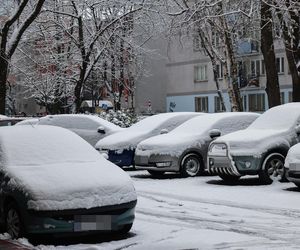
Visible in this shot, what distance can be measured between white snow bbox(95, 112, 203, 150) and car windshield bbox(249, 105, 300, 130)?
3.23m

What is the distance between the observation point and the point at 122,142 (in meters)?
17.1

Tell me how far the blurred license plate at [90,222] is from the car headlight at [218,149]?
19.8 feet

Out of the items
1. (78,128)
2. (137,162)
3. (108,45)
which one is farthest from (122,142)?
(108,45)

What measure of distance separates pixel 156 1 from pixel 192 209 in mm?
17552

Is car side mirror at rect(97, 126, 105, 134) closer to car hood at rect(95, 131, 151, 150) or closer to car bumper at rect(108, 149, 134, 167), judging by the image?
car hood at rect(95, 131, 151, 150)

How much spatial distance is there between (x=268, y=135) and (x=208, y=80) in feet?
132

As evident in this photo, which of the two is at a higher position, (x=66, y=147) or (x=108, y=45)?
(x=108, y=45)

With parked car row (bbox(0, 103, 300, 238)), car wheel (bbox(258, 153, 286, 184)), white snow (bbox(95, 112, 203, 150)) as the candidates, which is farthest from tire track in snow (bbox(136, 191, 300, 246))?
white snow (bbox(95, 112, 203, 150))

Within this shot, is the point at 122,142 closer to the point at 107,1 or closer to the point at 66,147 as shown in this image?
the point at 66,147

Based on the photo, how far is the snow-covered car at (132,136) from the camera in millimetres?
17016

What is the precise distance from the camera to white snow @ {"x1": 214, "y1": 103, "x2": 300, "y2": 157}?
13.4 metres

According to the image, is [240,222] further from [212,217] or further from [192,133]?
[192,133]

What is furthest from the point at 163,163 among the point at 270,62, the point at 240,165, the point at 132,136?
the point at 270,62

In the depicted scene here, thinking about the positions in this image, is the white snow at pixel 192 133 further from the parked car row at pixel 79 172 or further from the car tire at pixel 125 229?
the car tire at pixel 125 229
